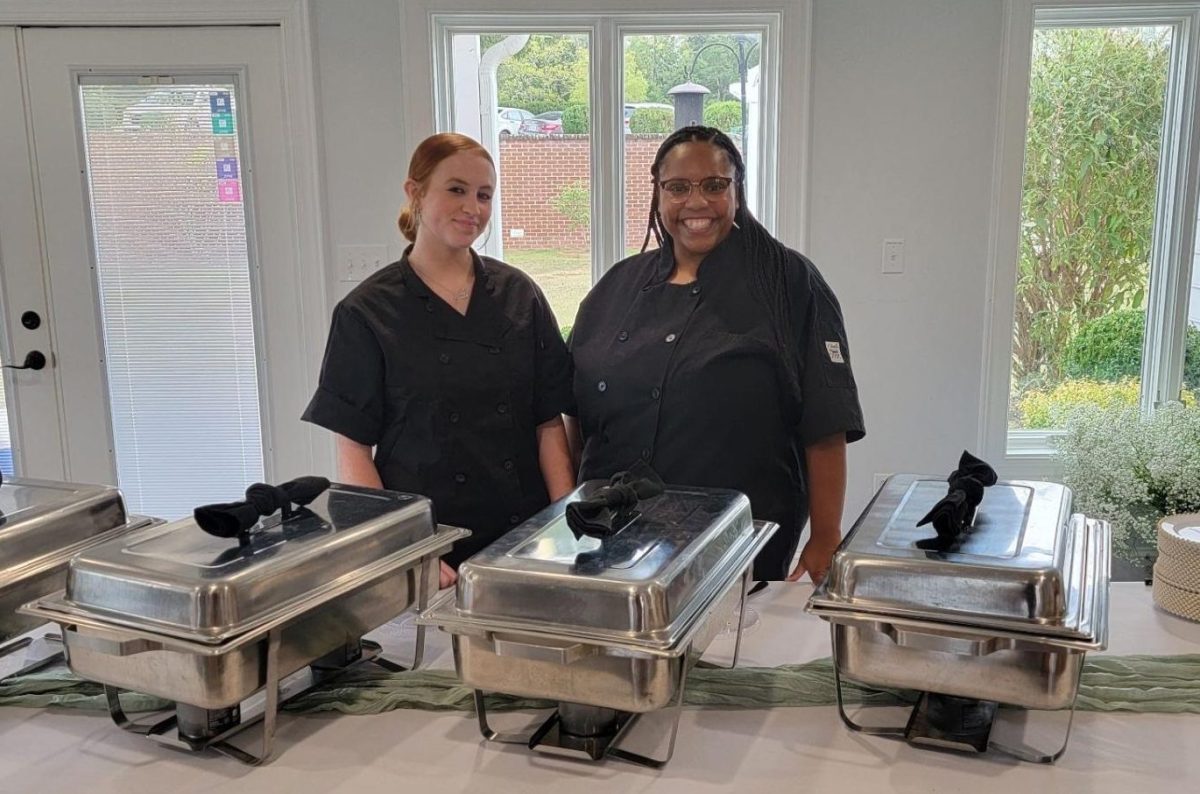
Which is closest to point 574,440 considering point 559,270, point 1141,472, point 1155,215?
point 1141,472

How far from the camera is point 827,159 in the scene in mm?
2885

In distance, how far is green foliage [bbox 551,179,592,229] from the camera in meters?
3.04

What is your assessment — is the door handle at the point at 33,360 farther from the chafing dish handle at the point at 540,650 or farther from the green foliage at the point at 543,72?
the chafing dish handle at the point at 540,650

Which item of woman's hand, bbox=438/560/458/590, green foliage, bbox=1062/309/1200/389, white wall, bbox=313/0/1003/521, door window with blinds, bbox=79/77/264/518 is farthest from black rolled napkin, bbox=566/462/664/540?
green foliage, bbox=1062/309/1200/389

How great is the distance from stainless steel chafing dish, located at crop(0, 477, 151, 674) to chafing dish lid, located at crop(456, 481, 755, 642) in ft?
1.86

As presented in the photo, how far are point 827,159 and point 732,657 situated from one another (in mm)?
2079

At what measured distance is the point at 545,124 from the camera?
9.86ft

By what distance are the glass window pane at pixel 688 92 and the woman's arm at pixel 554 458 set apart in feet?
4.49

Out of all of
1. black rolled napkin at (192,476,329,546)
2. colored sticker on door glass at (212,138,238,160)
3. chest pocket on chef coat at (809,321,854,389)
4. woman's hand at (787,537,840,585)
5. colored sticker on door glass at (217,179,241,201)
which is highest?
colored sticker on door glass at (212,138,238,160)

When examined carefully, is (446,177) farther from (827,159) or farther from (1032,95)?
(1032,95)

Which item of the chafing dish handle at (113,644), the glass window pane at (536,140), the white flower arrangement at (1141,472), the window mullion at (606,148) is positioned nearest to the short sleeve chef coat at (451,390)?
the chafing dish handle at (113,644)

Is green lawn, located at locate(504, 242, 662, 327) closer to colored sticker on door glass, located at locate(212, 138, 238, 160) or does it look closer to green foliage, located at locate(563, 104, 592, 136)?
green foliage, located at locate(563, 104, 592, 136)

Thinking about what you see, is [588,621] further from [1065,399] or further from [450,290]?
[1065,399]

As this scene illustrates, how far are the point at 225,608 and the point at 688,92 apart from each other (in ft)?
8.11
